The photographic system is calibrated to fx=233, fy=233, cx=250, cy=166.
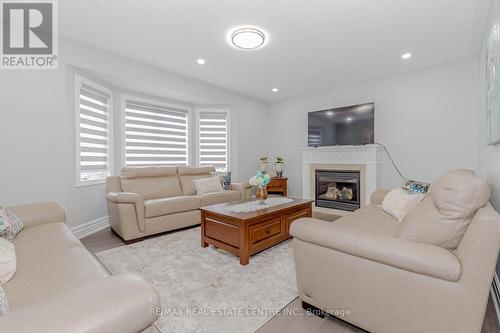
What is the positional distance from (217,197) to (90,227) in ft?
6.25

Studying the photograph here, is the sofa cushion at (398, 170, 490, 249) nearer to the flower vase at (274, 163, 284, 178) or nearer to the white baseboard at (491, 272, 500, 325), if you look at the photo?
the white baseboard at (491, 272, 500, 325)

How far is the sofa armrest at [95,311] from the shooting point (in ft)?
2.03

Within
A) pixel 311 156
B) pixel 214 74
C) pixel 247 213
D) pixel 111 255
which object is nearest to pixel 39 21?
pixel 214 74

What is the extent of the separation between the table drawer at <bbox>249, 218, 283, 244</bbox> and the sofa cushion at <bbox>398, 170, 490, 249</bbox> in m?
1.42

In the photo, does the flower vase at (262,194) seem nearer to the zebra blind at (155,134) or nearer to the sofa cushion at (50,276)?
the sofa cushion at (50,276)

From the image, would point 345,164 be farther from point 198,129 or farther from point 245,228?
point 198,129

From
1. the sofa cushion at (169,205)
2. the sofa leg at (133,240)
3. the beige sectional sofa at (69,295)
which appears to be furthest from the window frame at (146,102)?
the beige sectional sofa at (69,295)

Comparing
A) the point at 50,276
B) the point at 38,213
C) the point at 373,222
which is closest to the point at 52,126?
the point at 38,213

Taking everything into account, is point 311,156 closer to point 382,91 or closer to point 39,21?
point 382,91

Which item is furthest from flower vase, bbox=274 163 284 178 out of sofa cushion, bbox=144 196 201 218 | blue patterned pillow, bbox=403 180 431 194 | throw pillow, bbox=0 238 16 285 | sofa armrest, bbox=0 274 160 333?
sofa armrest, bbox=0 274 160 333

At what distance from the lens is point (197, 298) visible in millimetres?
1797

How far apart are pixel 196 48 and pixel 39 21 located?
1690mm

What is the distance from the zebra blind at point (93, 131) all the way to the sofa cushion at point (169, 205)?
1.11 metres

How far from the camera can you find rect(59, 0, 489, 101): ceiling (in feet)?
7.41
